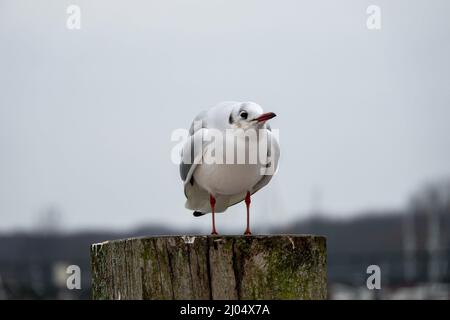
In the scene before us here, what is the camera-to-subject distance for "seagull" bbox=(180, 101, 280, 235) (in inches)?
221

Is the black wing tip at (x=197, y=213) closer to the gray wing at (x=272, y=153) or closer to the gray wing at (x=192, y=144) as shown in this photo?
the gray wing at (x=192, y=144)

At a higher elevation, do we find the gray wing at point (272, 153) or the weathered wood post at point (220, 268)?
the gray wing at point (272, 153)

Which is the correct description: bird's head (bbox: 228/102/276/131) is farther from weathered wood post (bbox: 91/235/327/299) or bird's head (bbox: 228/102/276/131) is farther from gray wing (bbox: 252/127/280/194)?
weathered wood post (bbox: 91/235/327/299)

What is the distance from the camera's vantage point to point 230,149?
5703 millimetres

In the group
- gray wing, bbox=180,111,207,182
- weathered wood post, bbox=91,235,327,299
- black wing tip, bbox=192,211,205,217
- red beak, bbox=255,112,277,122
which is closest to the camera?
weathered wood post, bbox=91,235,327,299

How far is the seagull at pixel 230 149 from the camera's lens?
5.60m

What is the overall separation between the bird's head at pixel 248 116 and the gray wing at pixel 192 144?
24 cm

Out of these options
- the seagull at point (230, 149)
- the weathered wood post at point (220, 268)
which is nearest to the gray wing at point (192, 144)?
the seagull at point (230, 149)

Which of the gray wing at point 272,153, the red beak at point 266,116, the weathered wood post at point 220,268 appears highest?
the red beak at point 266,116

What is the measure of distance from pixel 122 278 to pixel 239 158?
1.68m

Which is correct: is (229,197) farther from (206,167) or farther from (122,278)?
(122,278)

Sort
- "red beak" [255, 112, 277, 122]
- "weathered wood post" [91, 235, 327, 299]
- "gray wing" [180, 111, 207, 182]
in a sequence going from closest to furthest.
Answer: "weathered wood post" [91, 235, 327, 299] → "red beak" [255, 112, 277, 122] → "gray wing" [180, 111, 207, 182]

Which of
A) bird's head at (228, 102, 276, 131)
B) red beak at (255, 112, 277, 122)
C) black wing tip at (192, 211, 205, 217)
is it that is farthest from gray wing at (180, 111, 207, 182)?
black wing tip at (192, 211, 205, 217)
